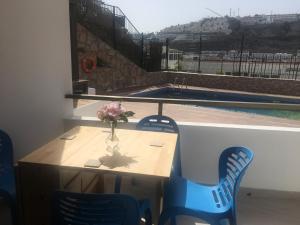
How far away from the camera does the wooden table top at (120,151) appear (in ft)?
5.37

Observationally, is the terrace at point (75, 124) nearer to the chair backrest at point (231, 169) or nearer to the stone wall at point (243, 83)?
the chair backrest at point (231, 169)

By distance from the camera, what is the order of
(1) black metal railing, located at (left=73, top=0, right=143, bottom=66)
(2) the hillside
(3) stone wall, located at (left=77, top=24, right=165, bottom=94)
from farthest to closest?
(2) the hillside < (1) black metal railing, located at (left=73, top=0, right=143, bottom=66) < (3) stone wall, located at (left=77, top=24, right=165, bottom=94)

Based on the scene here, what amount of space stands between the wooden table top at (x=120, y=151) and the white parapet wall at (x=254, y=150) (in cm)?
50

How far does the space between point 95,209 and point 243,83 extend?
38.4 feet

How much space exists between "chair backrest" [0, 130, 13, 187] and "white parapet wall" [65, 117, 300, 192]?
148 cm

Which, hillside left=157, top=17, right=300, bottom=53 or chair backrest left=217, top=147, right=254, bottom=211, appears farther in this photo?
hillside left=157, top=17, right=300, bottom=53

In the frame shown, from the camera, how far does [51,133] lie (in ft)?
9.07

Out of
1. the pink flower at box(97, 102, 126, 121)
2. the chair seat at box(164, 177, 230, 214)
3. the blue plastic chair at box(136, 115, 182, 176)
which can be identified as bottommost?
the chair seat at box(164, 177, 230, 214)

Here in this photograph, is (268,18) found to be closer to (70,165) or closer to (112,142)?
(112,142)

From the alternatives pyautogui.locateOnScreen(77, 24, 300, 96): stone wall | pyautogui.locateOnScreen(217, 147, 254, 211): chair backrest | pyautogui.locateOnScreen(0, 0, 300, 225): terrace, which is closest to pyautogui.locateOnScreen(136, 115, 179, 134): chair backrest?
pyautogui.locateOnScreen(0, 0, 300, 225): terrace

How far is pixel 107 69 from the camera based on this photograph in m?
10.4

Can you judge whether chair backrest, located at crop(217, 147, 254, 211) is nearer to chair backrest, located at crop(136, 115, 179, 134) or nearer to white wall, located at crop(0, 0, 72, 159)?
chair backrest, located at crop(136, 115, 179, 134)

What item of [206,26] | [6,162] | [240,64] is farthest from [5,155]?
[206,26]

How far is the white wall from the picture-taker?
221 centimetres
